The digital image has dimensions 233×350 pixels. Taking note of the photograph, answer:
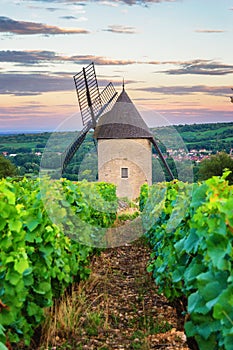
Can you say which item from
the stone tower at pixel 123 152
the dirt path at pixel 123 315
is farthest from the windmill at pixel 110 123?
the dirt path at pixel 123 315

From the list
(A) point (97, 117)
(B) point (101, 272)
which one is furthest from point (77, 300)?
(A) point (97, 117)

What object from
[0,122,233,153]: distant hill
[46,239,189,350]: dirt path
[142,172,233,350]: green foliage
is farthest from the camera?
[0,122,233,153]: distant hill

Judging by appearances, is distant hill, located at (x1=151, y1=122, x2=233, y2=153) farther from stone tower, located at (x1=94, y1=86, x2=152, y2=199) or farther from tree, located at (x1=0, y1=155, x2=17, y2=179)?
tree, located at (x1=0, y1=155, x2=17, y2=179)

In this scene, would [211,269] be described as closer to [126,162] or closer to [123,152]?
[123,152]

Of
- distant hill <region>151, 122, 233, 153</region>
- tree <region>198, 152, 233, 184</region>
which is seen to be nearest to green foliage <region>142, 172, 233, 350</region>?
distant hill <region>151, 122, 233, 153</region>

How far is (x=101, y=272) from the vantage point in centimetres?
958

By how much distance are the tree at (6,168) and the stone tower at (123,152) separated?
1778 centimetres

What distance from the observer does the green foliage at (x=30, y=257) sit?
16.0 ft

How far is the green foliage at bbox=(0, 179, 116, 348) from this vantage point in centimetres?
487

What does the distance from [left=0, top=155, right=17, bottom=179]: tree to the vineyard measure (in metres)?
38.3

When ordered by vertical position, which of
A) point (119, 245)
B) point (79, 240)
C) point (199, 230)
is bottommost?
point (119, 245)

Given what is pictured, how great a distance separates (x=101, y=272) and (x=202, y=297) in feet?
17.9

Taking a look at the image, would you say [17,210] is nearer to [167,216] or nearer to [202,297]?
[202,297]

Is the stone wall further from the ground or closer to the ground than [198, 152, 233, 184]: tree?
further from the ground
